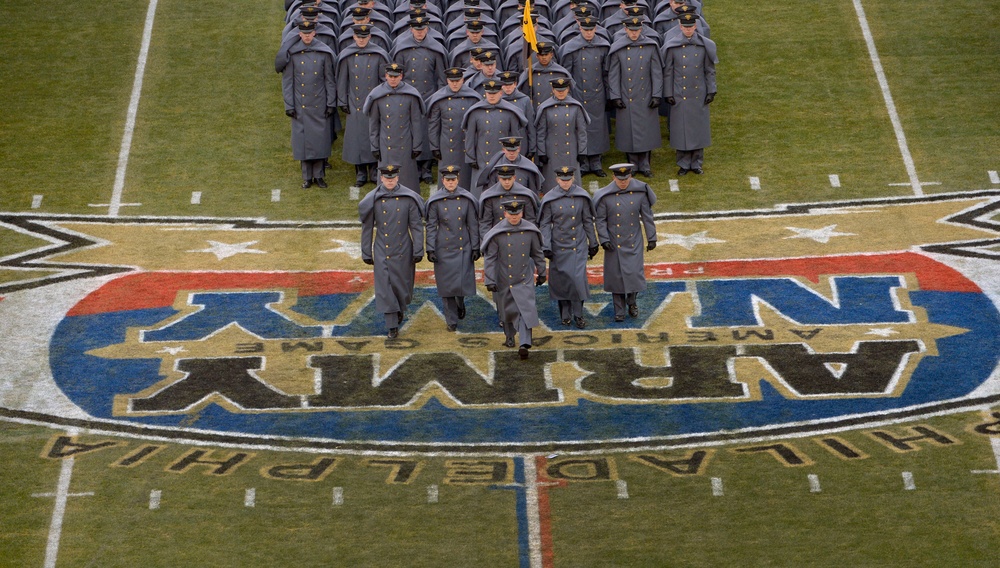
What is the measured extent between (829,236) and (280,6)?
11.7 meters

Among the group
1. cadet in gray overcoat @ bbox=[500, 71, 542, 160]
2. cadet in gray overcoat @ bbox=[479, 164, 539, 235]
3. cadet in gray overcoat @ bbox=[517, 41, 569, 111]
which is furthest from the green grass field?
cadet in gray overcoat @ bbox=[479, 164, 539, 235]

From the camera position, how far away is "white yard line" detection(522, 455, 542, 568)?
1445 cm

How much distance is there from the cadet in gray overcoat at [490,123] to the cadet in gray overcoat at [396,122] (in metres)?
1.07

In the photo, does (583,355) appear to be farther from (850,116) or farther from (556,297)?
(850,116)

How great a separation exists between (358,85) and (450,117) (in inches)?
62.7

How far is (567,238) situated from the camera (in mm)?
19031

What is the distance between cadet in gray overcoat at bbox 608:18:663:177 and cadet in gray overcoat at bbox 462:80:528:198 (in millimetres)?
2386

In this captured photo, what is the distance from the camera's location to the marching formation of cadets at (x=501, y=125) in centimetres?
1895

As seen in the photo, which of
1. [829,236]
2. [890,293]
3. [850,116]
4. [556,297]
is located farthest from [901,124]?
[556,297]

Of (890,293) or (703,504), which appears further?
(890,293)

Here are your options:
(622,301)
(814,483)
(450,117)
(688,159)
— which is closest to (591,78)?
(688,159)

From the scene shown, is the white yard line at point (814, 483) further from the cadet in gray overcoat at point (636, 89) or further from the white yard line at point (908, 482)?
the cadet in gray overcoat at point (636, 89)

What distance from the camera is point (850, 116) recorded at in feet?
82.2

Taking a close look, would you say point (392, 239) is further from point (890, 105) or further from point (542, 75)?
point (890, 105)
